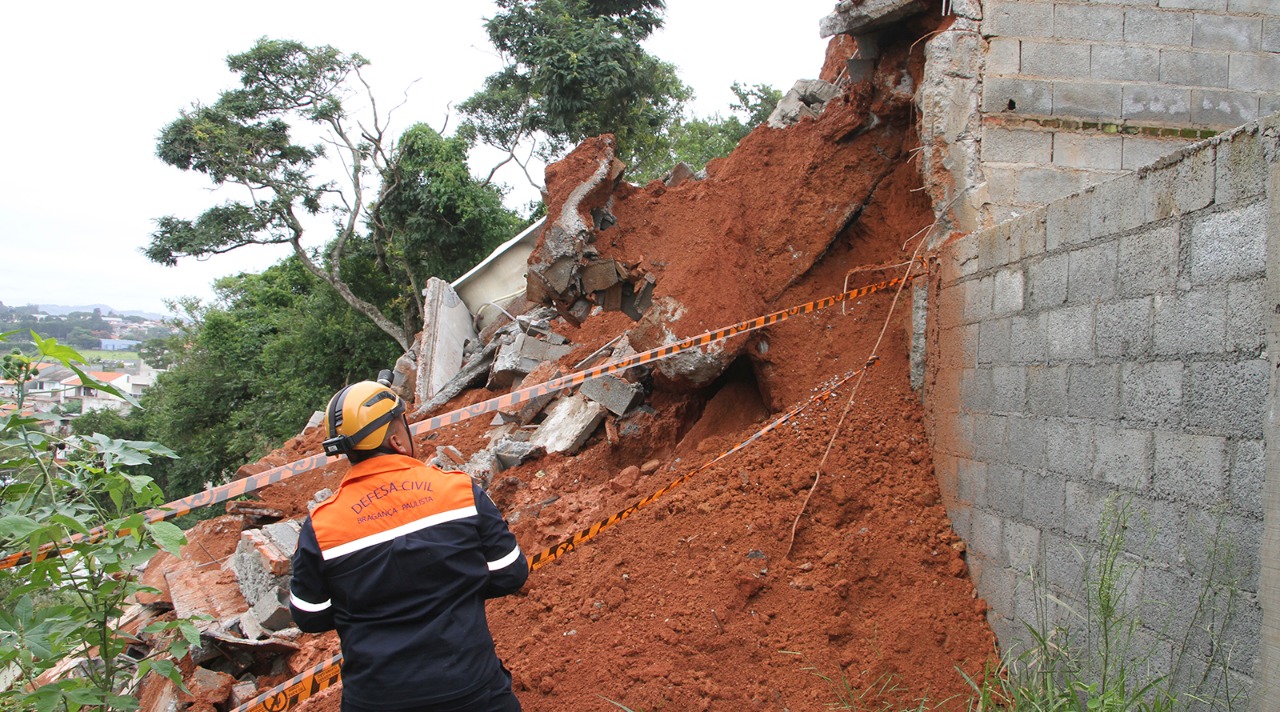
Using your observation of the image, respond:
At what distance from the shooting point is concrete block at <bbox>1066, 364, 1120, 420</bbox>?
3312 millimetres

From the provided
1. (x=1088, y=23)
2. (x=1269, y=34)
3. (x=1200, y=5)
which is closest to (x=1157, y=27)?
(x=1200, y=5)

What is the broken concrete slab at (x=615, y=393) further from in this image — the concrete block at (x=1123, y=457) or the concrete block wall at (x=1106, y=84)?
the concrete block at (x=1123, y=457)

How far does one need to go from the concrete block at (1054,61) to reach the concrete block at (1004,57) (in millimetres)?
38

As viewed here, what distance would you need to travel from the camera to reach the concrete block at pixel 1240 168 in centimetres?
264

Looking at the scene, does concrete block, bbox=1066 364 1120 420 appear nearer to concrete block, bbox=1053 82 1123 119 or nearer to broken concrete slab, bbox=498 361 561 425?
concrete block, bbox=1053 82 1123 119

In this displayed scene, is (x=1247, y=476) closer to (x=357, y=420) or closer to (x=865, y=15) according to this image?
(x=357, y=420)

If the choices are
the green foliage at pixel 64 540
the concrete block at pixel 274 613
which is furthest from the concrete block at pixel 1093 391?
the concrete block at pixel 274 613

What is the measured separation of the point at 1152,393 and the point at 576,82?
1640 cm

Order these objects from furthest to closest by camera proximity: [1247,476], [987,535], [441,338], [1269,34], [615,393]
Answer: [441,338] < [615,393] < [1269,34] < [987,535] < [1247,476]

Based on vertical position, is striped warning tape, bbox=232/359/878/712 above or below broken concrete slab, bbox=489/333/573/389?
below

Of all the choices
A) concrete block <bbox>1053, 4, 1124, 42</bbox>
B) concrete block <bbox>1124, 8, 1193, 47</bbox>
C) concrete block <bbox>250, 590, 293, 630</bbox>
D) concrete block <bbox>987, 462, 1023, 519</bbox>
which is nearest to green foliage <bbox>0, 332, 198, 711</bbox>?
concrete block <bbox>250, 590, 293, 630</bbox>

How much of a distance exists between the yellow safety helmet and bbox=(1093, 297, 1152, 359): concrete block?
273cm

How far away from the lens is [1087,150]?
507 centimetres

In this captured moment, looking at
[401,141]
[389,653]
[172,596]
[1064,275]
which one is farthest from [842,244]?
[401,141]
